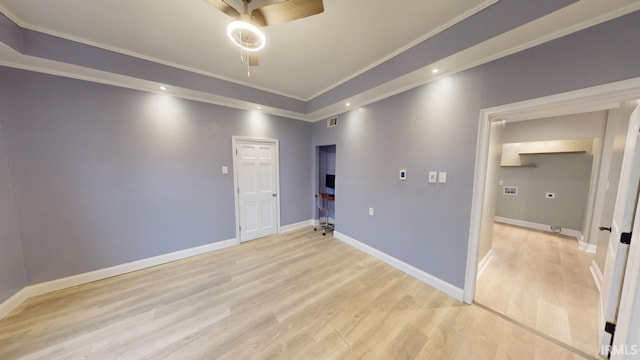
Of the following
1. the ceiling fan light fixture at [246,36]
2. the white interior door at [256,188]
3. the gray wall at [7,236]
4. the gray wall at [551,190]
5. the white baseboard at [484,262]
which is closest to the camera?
the ceiling fan light fixture at [246,36]

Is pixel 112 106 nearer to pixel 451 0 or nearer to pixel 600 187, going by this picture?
pixel 451 0

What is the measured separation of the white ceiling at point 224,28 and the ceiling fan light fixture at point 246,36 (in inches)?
12.0

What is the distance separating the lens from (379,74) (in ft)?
8.10

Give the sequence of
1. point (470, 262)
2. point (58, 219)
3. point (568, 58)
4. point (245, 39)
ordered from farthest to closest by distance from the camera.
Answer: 1. point (58, 219)
2. point (470, 262)
3. point (245, 39)
4. point (568, 58)

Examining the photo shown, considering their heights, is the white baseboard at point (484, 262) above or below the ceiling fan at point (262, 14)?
below

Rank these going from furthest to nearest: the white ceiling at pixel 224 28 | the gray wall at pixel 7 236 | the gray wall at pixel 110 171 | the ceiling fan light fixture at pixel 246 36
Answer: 1. the gray wall at pixel 110 171
2. the gray wall at pixel 7 236
3. the white ceiling at pixel 224 28
4. the ceiling fan light fixture at pixel 246 36

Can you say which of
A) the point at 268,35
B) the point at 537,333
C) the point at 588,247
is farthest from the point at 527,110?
the point at 588,247

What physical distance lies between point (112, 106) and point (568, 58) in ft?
15.6

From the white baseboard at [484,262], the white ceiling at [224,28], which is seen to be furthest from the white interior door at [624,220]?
the white ceiling at [224,28]

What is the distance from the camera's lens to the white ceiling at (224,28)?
1626mm

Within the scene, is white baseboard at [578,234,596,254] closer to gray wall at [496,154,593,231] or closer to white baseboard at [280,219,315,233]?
gray wall at [496,154,593,231]

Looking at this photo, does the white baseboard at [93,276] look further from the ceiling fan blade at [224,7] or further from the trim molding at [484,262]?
the trim molding at [484,262]

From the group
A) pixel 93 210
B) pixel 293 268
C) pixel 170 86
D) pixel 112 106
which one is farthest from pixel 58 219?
pixel 293 268

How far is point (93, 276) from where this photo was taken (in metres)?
2.40
